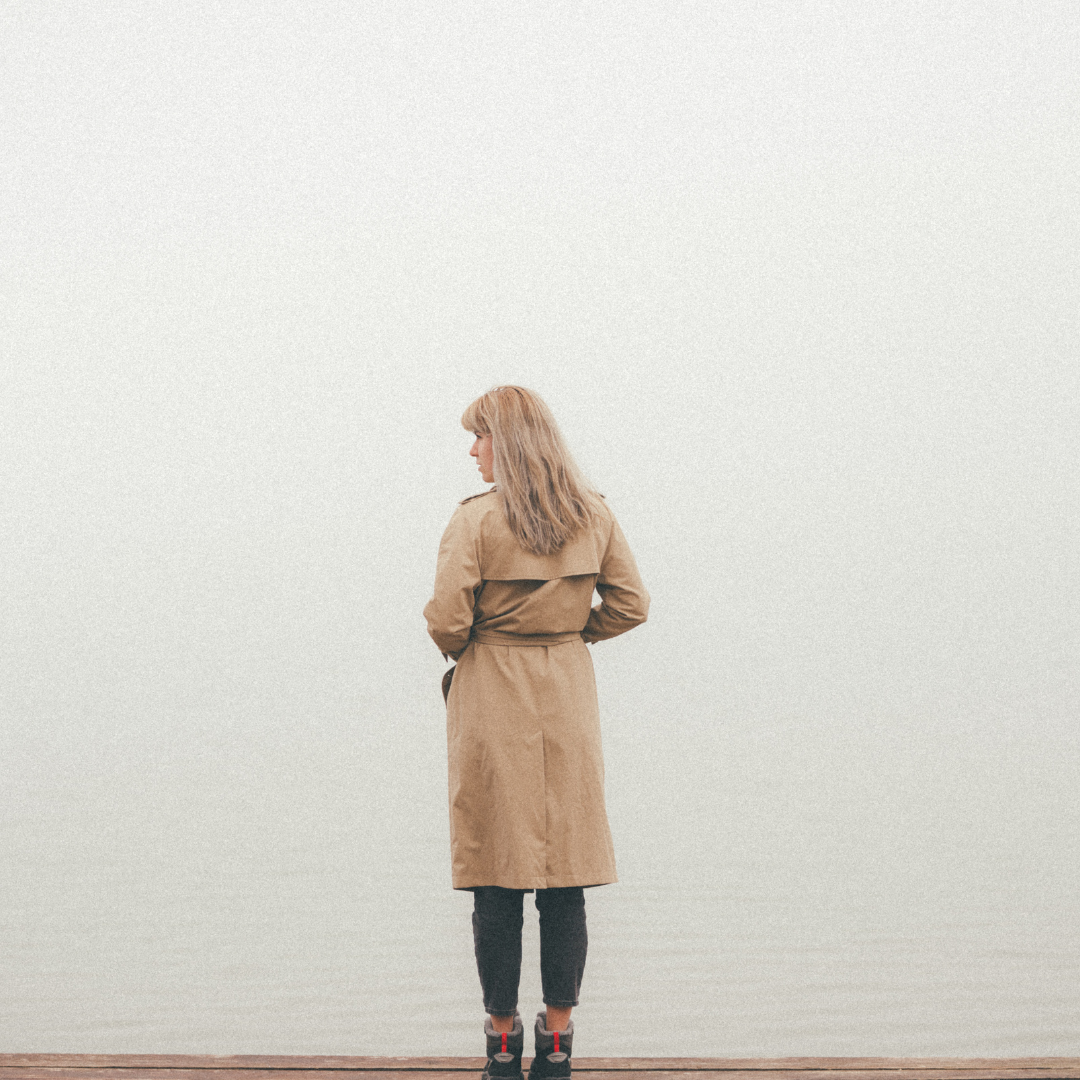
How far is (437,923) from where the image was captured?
14.0 feet

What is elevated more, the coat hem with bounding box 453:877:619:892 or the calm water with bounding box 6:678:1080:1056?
the coat hem with bounding box 453:877:619:892

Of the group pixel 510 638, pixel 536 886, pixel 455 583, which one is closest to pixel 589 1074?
pixel 536 886

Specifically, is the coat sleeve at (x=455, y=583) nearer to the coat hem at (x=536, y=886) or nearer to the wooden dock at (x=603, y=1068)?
the coat hem at (x=536, y=886)

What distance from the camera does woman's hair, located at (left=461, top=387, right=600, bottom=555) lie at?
197 cm

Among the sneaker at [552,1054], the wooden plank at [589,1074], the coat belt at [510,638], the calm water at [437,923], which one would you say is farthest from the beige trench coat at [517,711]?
the calm water at [437,923]

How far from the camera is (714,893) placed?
15.0 ft

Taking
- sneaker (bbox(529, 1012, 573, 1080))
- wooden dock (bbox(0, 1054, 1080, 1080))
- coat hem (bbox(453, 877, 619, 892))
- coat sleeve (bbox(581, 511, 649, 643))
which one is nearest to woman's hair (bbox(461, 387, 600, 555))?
coat sleeve (bbox(581, 511, 649, 643))

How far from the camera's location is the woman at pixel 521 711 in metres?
1.97

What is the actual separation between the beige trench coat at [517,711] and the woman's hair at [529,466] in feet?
0.11

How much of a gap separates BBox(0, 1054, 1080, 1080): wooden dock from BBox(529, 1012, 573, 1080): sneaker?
193 mm

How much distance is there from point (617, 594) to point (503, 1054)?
2.57 ft

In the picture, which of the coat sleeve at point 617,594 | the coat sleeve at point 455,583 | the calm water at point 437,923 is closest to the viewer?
the coat sleeve at point 455,583

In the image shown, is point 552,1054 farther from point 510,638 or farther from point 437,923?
point 437,923

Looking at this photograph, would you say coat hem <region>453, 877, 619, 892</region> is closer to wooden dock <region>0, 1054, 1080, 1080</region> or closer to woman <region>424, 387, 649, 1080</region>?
woman <region>424, 387, 649, 1080</region>
